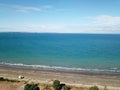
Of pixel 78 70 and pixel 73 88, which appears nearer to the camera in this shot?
pixel 73 88

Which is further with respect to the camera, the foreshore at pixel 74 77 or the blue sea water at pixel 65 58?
the blue sea water at pixel 65 58

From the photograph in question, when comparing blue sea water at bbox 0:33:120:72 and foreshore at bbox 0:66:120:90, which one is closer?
foreshore at bbox 0:66:120:90

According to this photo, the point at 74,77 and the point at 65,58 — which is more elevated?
the point at 65,58

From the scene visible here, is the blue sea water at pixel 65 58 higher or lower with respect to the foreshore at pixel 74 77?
higher

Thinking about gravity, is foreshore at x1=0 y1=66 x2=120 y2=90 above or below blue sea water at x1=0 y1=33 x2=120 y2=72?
below

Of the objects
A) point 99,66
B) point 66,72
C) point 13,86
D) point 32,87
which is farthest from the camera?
point 99,66

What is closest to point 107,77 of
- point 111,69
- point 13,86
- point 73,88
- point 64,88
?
point 111,69

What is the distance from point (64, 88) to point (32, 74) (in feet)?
52.5

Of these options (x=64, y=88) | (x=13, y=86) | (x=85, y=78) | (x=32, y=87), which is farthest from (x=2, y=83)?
(x=85, y=78)

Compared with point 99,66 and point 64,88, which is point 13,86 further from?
point 99,66

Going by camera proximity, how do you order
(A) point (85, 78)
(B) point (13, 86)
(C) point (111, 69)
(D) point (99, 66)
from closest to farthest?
(B) point (13, 86) → (A) point (85, 78) → (C) point (111, 69) → (D) point (99, 66)

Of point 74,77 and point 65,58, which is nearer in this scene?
point 74,77

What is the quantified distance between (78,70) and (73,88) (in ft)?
58.2

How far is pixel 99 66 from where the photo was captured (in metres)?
49.7
